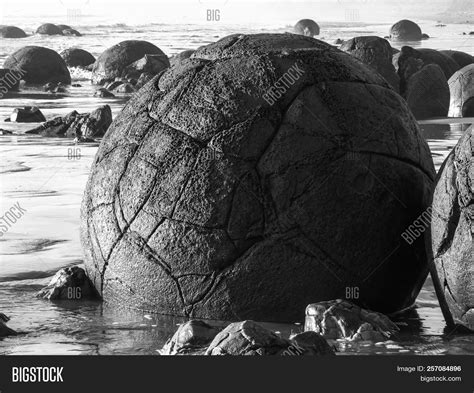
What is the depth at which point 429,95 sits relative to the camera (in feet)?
74.0

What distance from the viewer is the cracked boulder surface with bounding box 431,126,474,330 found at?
251 inches

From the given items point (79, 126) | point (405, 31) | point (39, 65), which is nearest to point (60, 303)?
point (79, 126)

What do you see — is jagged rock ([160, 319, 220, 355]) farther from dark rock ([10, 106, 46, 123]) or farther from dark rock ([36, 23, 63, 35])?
dark rock ([36, 23, 63, 35])

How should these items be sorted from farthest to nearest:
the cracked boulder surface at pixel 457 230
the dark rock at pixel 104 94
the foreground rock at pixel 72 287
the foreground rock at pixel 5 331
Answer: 1. the dark rock at pixel 104 94
2. the foreground rock at pixel 72 287
3. the foreground rock at pixel 5 331
4. the cracked boulder surface at pixel 457 230

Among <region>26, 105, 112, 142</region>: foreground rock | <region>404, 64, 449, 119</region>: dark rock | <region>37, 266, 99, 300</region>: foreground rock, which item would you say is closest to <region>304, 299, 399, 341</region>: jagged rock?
<region>37, 266, 99, 300</region>: foreground rock

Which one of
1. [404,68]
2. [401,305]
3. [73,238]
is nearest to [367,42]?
[404,68]

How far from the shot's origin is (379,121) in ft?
23.0

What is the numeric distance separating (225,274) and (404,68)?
2022 cm

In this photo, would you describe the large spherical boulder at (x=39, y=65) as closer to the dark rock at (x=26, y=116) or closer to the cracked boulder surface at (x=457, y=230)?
the dark rock at (x=26, y=116)

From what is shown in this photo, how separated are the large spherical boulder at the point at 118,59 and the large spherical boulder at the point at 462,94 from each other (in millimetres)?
12609

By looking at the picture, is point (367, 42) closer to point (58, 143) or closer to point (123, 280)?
point (58, 143)

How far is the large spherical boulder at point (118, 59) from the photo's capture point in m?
33.6

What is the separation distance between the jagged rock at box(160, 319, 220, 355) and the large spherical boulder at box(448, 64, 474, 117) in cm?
1718

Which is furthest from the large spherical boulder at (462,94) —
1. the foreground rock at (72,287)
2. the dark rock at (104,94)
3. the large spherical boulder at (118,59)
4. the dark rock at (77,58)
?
the dark rock at (77,58)
